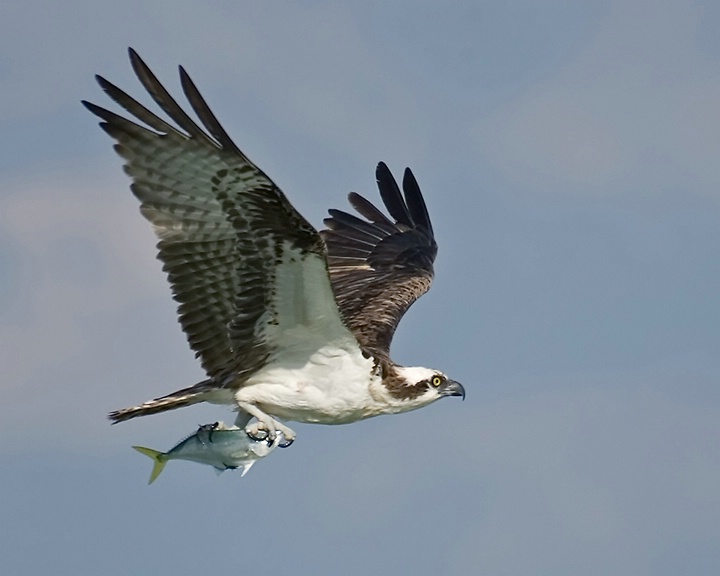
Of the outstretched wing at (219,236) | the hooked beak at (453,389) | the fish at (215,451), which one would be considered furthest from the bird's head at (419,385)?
the fish at (215,451)

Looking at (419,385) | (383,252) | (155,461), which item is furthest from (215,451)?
(383,252)

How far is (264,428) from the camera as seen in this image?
11930 mm

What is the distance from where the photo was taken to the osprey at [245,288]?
1102 cm

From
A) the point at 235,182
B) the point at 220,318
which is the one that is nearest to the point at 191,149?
the point at 235,182

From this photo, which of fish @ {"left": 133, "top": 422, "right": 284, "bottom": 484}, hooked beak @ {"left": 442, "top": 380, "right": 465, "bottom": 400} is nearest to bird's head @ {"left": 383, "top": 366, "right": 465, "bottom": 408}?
hooked beak @ {"left": 442, "top": 380, "right": 465, "bottom": 400}

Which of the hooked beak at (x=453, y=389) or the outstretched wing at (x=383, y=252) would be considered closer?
the hooked beak at (x=453, y=389)

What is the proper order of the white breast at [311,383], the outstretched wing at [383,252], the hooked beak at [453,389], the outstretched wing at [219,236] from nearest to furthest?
1. the outstretched wing at [219,236]
2. the white breast at [311,383]
3. the hooked beak at [453,389]
4. the outstretched wing at [383,252]

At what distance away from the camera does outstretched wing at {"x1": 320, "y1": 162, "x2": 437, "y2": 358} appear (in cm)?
1533

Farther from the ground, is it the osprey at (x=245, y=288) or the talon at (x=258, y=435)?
the osprey at (x=245, y=288)

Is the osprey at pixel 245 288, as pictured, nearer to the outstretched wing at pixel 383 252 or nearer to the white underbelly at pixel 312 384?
the white underbelly at pixel 312 384

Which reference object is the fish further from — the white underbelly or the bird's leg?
the white underbelly

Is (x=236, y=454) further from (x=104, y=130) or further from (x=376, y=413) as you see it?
(x=104, y=130)

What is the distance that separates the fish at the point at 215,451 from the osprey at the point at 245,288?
1.01ft

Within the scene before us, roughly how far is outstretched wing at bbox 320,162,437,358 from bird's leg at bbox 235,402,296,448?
8.45 ft
